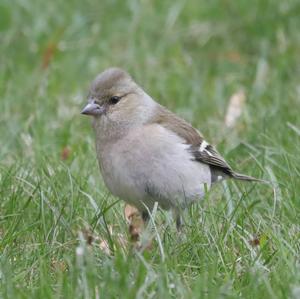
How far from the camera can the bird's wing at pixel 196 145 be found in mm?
5690

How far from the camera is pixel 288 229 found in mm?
5074

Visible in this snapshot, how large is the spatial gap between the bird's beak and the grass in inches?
14.7

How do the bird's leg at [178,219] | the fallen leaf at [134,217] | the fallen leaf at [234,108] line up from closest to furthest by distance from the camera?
the bird's leg at [178,219] < the fallen leaf at [134,217] < the fallen leaf at [234,108]

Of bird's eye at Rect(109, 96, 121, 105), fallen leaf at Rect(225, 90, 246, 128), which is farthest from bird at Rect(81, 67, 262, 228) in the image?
fallen leaf at Rect(225, 90, 246, 128)

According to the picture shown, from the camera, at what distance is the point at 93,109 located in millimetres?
5535

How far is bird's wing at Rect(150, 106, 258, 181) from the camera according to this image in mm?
5690

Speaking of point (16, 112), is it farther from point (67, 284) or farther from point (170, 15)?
A: point (67, 284)

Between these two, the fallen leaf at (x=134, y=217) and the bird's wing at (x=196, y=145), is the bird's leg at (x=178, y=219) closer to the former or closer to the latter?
the fallen leaf at (x=134, y=217)

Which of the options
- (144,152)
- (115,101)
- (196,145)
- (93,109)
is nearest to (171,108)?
(196,145)

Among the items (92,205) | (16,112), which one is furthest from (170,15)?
(92,205)

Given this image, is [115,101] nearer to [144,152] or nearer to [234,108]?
[144,152]

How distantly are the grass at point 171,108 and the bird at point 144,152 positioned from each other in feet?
0.44

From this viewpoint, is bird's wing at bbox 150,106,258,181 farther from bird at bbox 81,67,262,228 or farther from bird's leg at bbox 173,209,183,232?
bird's leg at bbox 173,209,183,232

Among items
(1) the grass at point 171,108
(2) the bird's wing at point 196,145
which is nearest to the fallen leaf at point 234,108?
(1) the grass at point 171,108
